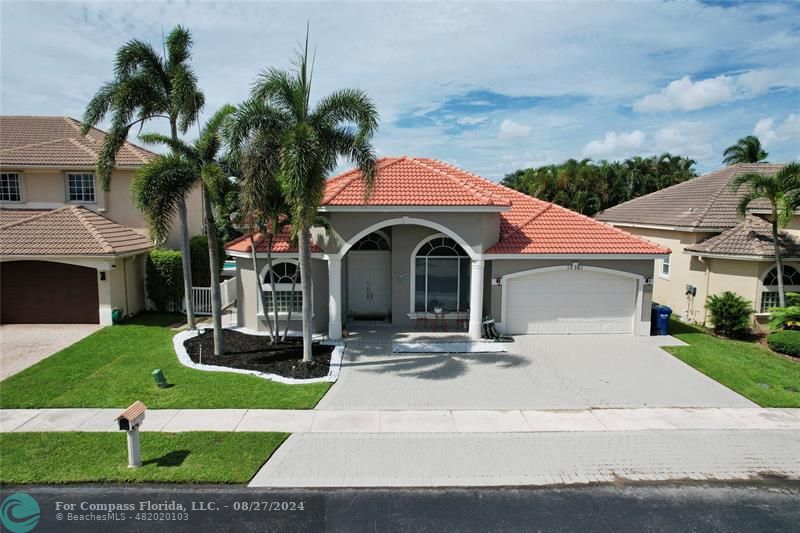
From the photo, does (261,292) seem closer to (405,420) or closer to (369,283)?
(369,283)

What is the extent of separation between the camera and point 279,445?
32.2ft

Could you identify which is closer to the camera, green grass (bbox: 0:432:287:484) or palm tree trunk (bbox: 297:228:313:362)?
green grass (bbox: 0:432:287:484)

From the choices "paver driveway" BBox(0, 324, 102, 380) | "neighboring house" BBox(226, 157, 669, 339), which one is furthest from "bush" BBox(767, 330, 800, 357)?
"paver driveway" BBox(0, 324, 102, 380)

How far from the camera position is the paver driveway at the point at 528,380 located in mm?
12180

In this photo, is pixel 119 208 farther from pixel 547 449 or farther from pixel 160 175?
pixel 547 449

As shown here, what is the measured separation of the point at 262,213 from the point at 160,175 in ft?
9.43

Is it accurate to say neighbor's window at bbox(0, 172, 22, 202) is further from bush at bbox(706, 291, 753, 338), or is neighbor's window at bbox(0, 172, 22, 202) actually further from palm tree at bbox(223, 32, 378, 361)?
bush at bbox(706, 291, 753, 338)

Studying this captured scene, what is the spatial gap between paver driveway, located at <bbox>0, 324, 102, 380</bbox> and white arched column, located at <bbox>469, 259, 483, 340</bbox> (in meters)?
12.9

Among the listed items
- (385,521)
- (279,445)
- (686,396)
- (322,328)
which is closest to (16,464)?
(279,445)

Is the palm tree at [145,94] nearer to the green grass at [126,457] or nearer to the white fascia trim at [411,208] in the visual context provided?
the white fascia trim at [411,208]

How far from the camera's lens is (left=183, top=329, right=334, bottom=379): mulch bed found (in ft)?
45.4

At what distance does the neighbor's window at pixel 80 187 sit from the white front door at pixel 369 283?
11.8 metres

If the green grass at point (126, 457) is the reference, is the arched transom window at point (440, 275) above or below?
above

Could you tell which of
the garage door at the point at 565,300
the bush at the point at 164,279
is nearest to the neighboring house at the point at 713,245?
the garage door at the point at 565,300
